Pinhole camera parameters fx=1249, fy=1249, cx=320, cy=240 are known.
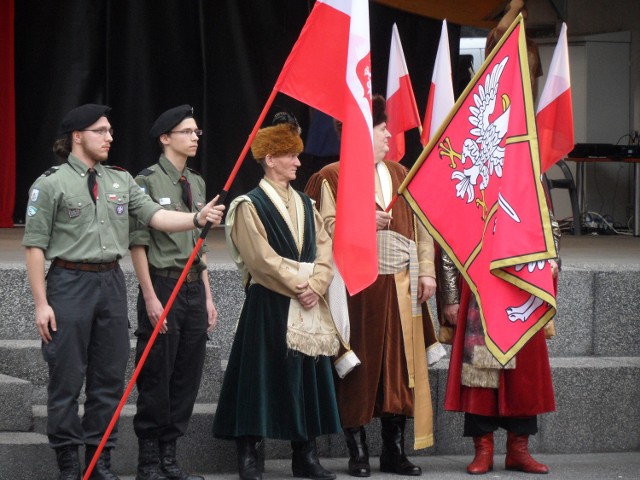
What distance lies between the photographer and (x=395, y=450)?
6504mm

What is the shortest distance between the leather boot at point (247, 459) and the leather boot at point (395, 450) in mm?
714

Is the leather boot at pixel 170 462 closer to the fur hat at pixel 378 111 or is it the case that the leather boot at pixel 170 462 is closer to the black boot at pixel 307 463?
the black boot at pixel 307 463

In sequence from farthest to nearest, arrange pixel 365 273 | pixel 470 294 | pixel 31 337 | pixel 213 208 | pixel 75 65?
pixel 75 65, pixel 31 337, pixel 470 294, pixel 365 273, pixel 213 208

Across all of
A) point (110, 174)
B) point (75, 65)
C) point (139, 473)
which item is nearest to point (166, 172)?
point (110, 174)

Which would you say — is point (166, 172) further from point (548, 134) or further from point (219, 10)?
point (219, 10)

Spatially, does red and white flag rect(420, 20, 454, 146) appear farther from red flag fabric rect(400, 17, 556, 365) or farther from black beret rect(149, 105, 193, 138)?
black beret rect(149, 105, 193, 138)

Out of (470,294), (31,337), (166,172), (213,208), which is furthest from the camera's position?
(31,337)

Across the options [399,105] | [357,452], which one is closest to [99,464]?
[357,452]

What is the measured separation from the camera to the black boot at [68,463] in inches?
221

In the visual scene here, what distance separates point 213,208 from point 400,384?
169cm

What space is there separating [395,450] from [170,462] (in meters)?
1.20

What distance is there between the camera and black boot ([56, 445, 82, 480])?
5621 mm

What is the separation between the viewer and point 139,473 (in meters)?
6.04

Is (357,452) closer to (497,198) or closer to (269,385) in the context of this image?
(269,385)
